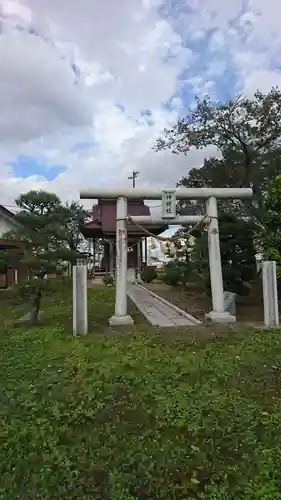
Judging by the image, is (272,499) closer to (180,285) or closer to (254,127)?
(254,127)

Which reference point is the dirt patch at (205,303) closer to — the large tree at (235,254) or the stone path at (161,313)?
the stone path at (161,313)

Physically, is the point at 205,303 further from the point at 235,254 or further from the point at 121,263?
the point at 121,263

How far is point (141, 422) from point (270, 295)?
5.56 m

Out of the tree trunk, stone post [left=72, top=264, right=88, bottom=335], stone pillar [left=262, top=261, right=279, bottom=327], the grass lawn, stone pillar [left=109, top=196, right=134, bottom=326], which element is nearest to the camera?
the grass lawn

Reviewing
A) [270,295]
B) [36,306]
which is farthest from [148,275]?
[270,295]

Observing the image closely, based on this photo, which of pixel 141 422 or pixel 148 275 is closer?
pixel 141 422

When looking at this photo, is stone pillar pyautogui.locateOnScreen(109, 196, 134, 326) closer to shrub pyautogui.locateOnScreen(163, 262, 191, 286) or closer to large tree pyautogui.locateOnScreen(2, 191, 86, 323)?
large tree pyautogui.locateOnScreen(2, 191, 86, 323)

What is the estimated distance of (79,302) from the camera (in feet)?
25.9

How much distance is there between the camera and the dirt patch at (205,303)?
1007 cm

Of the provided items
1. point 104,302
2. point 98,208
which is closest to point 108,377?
point 104,302

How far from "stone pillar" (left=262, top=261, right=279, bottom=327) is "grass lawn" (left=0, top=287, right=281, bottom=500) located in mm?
1999

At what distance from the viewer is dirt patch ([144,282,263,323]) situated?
33.0 ft

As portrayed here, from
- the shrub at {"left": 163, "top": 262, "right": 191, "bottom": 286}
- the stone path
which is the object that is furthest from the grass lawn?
the shrub at {"left": 163, "top": 262, "right": 191, "bottom": 286}

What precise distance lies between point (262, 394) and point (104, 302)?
Answer: 9.45m
